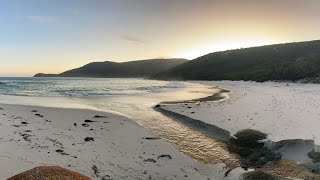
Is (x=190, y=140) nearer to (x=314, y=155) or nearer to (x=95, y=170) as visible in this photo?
(x=314, y=155)

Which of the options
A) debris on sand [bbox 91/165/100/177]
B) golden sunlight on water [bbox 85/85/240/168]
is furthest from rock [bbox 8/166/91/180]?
golden sunlight on water [bbox 85/85/240/168]

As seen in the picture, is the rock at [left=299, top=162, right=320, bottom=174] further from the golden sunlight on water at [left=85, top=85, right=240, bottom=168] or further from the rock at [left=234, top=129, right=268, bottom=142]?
the rock at [left=234, top=129, right=268, bottom=142]

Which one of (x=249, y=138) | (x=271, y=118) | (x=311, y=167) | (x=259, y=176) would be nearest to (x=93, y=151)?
(x=259, y=176)

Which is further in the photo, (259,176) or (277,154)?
(277,154)

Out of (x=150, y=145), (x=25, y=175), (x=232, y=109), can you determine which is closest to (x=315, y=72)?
(x=232, y=109)

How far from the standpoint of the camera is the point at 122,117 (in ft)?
78.9

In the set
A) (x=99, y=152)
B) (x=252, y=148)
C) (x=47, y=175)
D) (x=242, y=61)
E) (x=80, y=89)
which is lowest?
(x=252, y=148)

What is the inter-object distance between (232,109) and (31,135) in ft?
54.4

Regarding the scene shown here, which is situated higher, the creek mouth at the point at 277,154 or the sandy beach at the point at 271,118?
the sandy beach at the point at 271,118

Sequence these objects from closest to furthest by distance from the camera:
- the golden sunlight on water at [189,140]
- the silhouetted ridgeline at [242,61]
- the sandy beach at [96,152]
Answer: the sandy beach at [96,152] → the golden sunlight on water at [189,140] → the silhouetted ridgeline at [242,61]

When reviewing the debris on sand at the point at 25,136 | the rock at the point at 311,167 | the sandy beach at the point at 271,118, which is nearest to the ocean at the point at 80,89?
the sandy beach at the point at 271,118

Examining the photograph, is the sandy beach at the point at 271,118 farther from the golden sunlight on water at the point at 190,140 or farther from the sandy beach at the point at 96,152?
the sandy beach at the point at 96,152

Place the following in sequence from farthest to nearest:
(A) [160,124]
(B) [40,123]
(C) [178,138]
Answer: (A) [160,124], (B) [40,123], (C) [178,138]

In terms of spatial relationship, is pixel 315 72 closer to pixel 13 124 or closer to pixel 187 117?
pixel 187 117
